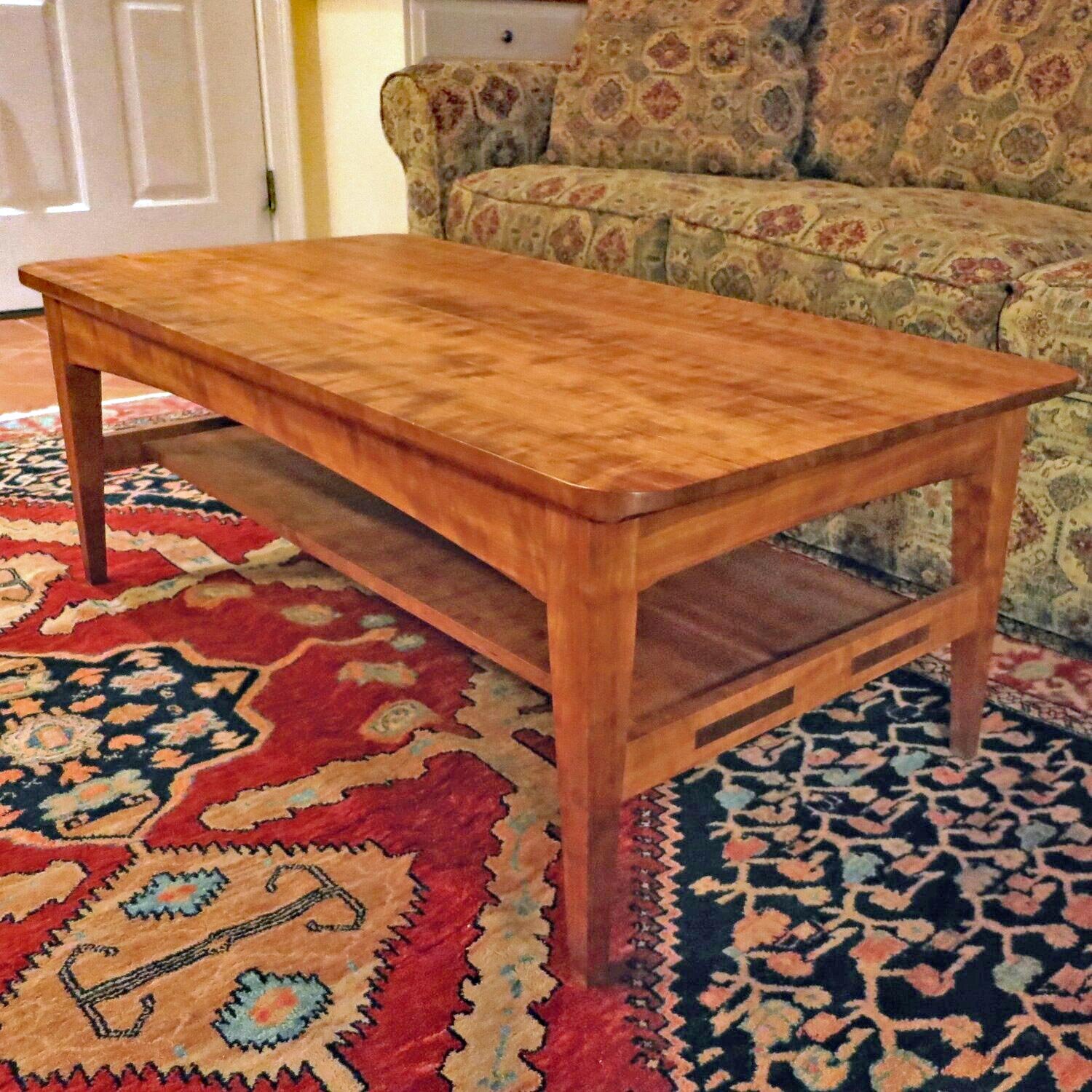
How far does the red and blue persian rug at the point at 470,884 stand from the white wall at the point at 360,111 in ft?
7.80

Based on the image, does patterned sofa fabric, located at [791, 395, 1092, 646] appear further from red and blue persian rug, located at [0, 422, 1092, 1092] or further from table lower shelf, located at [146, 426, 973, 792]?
table lower shelf, located at [146, 426, 973, 792]

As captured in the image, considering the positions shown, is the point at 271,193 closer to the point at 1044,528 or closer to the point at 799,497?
the point at 1044,528

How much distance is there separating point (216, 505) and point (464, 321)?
97cm

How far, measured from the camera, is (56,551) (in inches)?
75.6

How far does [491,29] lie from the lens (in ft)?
11.6

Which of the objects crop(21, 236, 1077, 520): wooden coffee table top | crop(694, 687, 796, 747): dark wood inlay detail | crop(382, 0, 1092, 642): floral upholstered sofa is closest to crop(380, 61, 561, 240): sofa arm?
crop(382, 0, 1092, 642): floral upholstered sofa

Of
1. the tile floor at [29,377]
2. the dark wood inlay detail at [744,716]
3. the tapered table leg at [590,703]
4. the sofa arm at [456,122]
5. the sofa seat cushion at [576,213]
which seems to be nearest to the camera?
the tapered table leg at [590,703]

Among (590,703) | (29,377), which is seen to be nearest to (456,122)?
(29,377)

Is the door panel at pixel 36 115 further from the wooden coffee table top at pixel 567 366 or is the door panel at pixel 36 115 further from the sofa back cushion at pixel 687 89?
the wooden coffee table top at pixel 567 366

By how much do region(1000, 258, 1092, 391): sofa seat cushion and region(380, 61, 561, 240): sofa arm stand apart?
1366 millimetres

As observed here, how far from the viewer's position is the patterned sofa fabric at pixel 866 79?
2316 mm

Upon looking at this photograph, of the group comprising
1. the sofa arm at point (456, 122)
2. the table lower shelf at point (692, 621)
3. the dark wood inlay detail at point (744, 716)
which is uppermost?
the sofa arm at point (456, 122)

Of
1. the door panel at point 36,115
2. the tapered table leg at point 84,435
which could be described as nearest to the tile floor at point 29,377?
the door panel at point 36,115

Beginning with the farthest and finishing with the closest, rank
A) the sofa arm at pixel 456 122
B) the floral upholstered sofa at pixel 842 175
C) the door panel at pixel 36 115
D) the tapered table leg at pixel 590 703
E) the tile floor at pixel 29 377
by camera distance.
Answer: the door panel at pixel 36 115 < the tile floor at pixel 29 377 < the sofa arm at pixel 456 122 < the floral upholstered sofa at pixel 842 175 < the tapered table leg at pixel 590 703
